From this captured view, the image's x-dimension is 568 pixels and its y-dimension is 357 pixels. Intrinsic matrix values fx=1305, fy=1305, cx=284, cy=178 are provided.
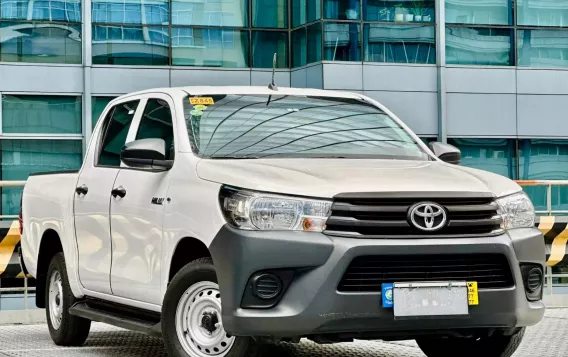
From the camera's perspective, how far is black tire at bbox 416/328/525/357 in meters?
7.47

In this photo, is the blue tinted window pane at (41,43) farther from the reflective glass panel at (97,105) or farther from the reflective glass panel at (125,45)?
the reflective glass panel at (97,105)

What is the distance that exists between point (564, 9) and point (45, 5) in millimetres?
12809

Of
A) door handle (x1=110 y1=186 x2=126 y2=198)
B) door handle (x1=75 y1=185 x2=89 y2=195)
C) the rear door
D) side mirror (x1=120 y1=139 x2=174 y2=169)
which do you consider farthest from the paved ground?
side mirror (x1=120 y1=139 x2=174 y2=169)

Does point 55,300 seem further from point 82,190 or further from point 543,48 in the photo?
point 543,48

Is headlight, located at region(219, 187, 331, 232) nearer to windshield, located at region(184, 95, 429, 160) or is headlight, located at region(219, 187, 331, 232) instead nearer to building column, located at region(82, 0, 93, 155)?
windshield, located at region(184, 95, 429, 160)

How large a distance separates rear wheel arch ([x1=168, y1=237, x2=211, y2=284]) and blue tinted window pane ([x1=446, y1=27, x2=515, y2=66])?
25.1 meters

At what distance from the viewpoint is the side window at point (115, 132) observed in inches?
339

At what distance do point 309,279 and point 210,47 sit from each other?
25.1m

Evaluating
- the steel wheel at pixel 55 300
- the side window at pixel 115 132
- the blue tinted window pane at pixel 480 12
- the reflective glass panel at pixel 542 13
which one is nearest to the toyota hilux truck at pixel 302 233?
the side window at pixel 115 132

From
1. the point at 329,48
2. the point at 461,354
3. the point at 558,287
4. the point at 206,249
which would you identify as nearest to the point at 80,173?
the point at 206,249

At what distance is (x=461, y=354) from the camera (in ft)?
26.0

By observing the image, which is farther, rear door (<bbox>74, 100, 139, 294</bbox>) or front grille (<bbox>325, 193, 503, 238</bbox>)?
rear door (<bbox>74, 100, 139, 294</bbox>)

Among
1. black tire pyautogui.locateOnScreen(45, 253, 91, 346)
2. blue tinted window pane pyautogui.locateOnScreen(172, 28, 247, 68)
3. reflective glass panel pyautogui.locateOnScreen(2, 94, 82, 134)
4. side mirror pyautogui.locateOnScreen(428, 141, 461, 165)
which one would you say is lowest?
black tire pyautogui.locateOnScreen(45, 253, 91, 346)

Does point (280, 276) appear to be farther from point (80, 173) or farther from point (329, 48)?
point (329, 48)
